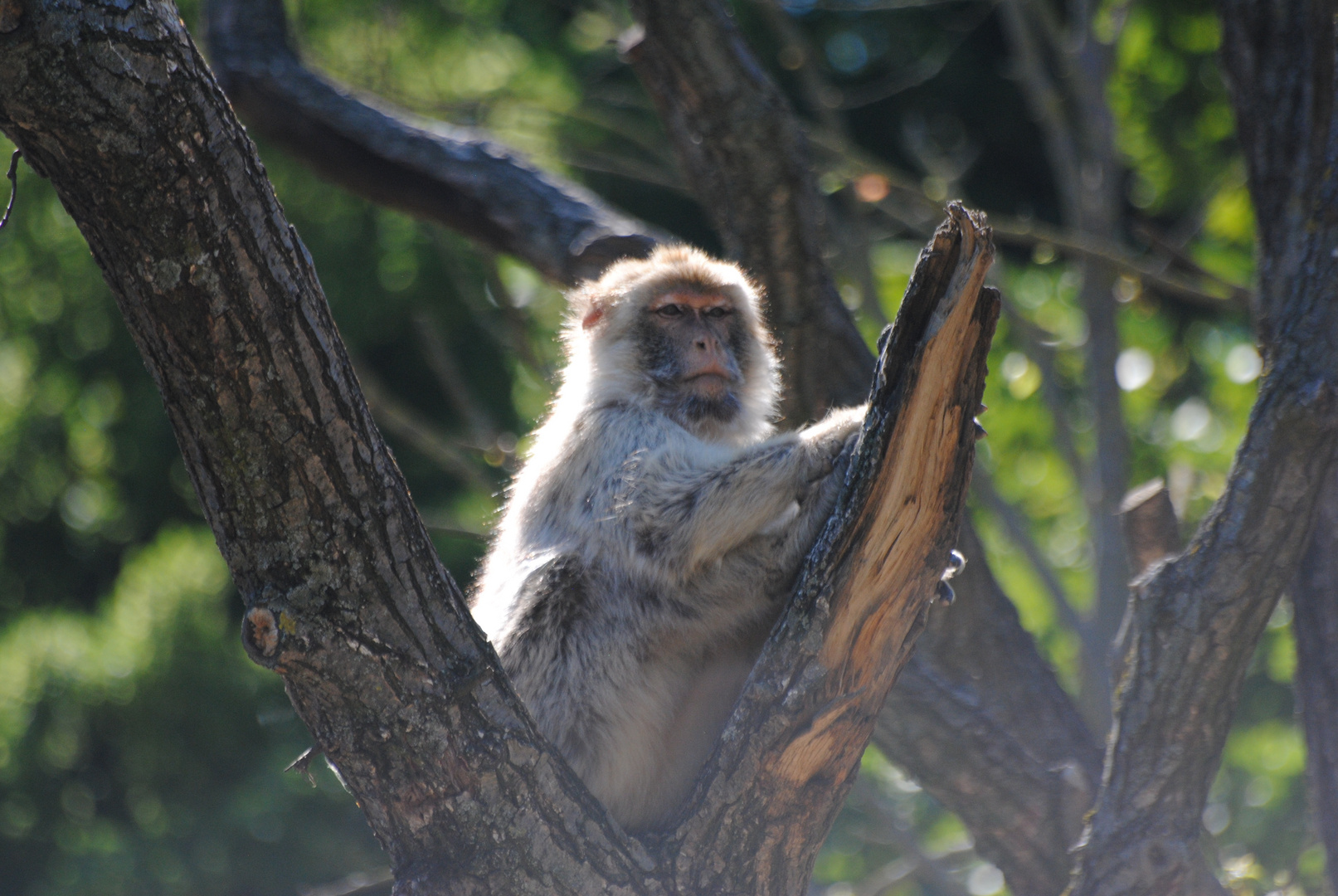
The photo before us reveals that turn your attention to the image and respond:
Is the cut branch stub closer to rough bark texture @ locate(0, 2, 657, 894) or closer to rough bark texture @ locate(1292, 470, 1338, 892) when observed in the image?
rough bark texture @ locate(0, 2, 657, 894)

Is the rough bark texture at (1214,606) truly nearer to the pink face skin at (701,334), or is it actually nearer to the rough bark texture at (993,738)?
the rough bark texture at (993,738)

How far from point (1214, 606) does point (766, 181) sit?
193 cm

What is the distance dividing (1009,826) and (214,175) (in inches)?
112

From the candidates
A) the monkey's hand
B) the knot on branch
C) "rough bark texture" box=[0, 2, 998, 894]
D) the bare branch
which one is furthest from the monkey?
the bare branch

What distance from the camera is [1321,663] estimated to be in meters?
3.17

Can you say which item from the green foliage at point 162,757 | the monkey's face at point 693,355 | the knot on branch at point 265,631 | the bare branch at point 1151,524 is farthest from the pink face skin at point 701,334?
the green foliage at point 162,757

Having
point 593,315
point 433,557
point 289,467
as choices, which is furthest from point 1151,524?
point 289,467

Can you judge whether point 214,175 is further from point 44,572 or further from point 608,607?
point 44,572

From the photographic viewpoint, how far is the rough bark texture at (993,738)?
3.44 metres

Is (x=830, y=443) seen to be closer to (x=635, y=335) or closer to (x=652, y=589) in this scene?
(x=652, y=589)

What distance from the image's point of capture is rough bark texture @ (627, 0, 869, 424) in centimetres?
383

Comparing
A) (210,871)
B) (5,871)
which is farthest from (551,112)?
(5,871)

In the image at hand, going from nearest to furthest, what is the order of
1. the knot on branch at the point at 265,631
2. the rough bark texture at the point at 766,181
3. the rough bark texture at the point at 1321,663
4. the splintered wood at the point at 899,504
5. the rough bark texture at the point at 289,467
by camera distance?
1. the rough bark texture at the point at 289,467
2. the knot on branch at the point at 265,631
3. the splintered wood at the point at 899,504
4. the rough bark texture at the point at 1321,663
5. the rough bark texture at the point at 766,181

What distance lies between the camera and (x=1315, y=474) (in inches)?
104
